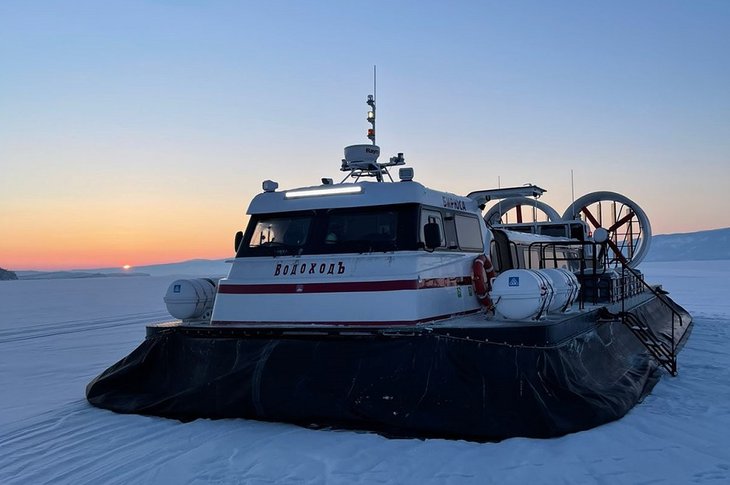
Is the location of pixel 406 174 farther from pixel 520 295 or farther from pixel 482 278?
pixel 520 295

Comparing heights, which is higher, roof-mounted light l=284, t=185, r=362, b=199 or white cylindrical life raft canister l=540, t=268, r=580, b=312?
roof-mounted light l=284, t=185, r=362, b=199

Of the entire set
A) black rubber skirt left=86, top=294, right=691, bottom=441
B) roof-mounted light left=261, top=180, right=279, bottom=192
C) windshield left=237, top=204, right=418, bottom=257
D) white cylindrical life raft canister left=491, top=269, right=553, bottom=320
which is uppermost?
roof-mounted light left=261, top=180, right=279, bottom=192

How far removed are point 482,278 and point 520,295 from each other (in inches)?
40.2

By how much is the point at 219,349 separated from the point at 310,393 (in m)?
1.03

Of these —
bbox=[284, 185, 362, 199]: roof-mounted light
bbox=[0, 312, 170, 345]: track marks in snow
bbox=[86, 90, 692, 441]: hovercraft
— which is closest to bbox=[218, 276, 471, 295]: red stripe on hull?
bbox=[86, 90, 692, 441]: hovercraft

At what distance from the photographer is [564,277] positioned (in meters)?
6.14

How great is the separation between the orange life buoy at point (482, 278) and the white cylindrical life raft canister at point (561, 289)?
57cm

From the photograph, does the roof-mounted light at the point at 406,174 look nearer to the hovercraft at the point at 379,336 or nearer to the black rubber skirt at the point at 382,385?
the hovercraft at the point at 379,336

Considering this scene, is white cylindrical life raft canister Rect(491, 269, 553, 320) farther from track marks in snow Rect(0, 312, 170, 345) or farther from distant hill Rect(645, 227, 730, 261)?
distant hill Rect(645, 227, 730, 261)

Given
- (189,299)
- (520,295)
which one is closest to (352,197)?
(520,295)

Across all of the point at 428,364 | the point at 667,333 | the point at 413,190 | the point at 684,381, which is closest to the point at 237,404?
the point at 428,364

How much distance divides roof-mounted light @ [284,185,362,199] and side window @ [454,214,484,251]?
1.16 metres

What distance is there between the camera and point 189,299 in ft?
21.3

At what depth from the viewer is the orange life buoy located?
246 inches
